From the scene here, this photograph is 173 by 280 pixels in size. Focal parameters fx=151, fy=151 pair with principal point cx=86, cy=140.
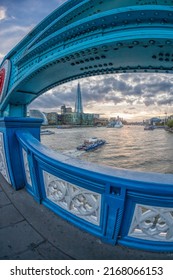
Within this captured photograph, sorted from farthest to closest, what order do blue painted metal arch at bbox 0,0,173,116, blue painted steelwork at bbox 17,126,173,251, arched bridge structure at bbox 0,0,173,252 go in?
blue painted metal arch at bbox 0,0,173,116, arched bridge structure at bbox 0,0,173,252, blue painted steelwork at bbox 17,126,173,251

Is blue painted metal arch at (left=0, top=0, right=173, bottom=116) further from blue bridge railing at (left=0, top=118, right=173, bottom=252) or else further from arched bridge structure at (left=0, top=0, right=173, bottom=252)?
blue bridge railing at (left=0, top=118, right=173, bottom=252)

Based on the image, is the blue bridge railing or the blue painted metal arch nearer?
the blue bridge railing

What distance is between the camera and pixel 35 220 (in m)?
2.01

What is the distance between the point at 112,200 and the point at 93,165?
16.5 inches

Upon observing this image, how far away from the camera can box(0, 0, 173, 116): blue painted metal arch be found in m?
2.50

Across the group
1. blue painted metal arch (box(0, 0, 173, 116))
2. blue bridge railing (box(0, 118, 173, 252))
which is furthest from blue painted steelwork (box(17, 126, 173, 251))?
blue painted metal arch (box(0, 0, 173, 116))

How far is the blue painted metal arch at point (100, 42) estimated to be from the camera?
2502 mm

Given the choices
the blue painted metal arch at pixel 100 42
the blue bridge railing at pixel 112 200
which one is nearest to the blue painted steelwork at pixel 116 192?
the blue bridge railing at pixel 112 200

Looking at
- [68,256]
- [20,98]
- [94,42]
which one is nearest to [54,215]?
[68,256]

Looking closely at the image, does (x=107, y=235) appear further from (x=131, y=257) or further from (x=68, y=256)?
(x=68, y=256)

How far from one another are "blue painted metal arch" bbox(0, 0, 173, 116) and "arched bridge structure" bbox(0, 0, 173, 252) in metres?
0.01

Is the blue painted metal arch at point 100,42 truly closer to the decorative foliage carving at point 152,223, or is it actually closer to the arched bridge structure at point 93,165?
the arched bridge structure at point 93,165

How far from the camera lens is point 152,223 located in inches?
57.7

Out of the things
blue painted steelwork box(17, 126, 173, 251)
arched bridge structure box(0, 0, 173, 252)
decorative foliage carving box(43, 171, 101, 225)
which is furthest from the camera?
decorative foliage carving box(43, 171, 101, 225)
